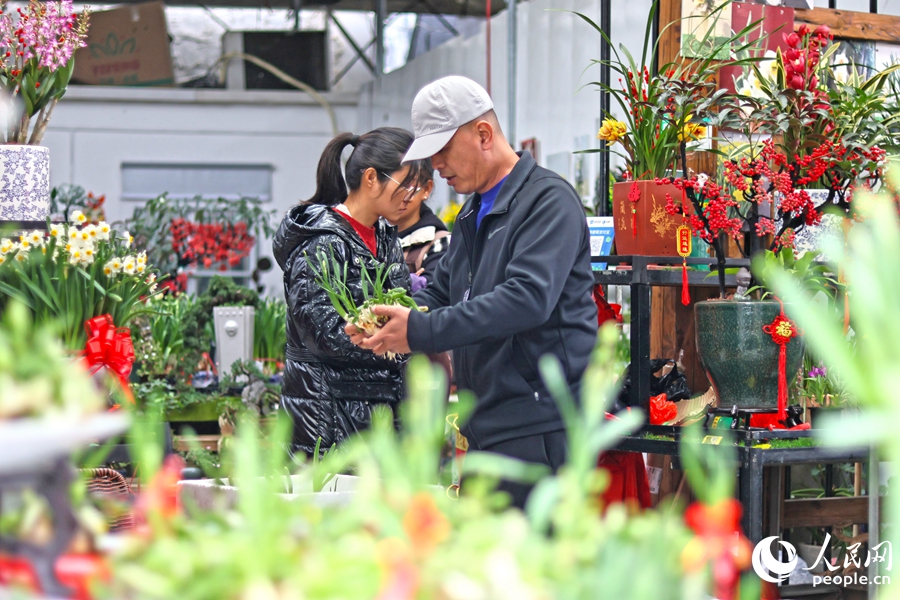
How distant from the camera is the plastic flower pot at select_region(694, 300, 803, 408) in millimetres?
2072

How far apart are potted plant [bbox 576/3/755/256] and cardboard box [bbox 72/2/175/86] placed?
625 cm

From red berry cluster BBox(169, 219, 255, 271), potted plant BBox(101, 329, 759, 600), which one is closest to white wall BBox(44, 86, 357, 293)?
red berry cluster BBox(169, 219, 255, 271)

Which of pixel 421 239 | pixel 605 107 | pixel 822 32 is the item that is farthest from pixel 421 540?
pixel 421 239

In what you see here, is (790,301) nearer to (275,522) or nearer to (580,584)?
(580,584)

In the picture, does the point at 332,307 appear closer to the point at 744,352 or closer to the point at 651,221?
the point at 651,221

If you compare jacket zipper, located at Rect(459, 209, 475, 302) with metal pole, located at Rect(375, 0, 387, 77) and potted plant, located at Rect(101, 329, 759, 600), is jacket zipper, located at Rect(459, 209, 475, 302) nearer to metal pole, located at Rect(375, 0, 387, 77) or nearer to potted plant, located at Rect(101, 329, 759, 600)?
potted plant, located at Rect(101, 329, 759, 600)

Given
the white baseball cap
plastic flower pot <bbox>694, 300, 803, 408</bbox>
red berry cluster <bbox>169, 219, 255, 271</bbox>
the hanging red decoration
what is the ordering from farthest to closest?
1. red berry cluster <bbox>169, 219, 255, 271</bbox>
2. the hanging red decoration
3. plastic flower pot <bbox>694, 300, 803, 408</bbox>
4. the white baseball cap

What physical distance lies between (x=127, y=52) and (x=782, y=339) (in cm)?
732

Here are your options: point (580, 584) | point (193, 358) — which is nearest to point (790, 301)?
point (580, 584)

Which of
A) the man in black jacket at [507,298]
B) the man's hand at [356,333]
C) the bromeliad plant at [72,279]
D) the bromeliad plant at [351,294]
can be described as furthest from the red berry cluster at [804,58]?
the bromeliad plant at [72,279]

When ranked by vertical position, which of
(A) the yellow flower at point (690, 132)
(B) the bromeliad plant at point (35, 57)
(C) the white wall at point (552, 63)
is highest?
(C) the white wall at point (552, 63)

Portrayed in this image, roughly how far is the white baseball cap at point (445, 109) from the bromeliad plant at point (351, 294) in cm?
26

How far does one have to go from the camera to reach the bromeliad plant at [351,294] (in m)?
1.89

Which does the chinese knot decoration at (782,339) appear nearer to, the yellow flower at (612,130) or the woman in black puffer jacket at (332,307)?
the yellow flower at (612,130)
